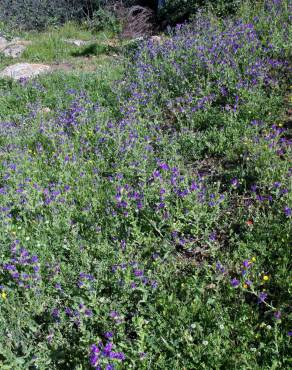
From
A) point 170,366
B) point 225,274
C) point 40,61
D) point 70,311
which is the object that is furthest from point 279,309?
point 40,61

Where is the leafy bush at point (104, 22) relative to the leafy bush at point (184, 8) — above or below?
below

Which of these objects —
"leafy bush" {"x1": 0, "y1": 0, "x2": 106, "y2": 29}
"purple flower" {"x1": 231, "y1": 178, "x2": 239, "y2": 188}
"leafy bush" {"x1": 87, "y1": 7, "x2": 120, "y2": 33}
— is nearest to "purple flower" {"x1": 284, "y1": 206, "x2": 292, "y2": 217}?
"purple flower" {"x1": 231, "y1": 178, "x2": 239, "y2": 188}

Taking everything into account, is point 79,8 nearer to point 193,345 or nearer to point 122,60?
point 122,60

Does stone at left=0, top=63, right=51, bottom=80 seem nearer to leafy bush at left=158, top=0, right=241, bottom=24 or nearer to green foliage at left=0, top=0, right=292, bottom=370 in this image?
green foliage at left=0, top=0, right=292, bottom=370

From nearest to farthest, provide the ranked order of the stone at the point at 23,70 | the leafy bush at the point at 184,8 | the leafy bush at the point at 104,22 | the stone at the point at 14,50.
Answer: the leafy bush at the point at 184,8, the stone at the point at 23,70, the stone at the point at 14,50, the leafy bush at the point at 104,22

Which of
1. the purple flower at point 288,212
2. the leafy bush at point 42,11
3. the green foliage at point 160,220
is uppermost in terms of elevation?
the leafy bush at point 42,11

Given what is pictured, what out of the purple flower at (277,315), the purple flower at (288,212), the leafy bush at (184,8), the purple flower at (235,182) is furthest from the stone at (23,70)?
the purple flower at (277,315)

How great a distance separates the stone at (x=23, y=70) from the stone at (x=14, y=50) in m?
1.24

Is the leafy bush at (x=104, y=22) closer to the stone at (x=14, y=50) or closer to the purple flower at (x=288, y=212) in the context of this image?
the stone at (x=14, y=50)

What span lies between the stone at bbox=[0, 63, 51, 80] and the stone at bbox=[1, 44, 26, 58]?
1242mm

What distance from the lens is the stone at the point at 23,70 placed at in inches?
343

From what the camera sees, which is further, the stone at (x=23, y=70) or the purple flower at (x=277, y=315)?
the stone at (x=23, y=70)

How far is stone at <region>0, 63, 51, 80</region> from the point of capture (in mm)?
8711

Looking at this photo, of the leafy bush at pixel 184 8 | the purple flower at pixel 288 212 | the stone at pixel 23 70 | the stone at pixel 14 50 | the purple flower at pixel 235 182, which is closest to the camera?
the purple flower at pixel 288 212
